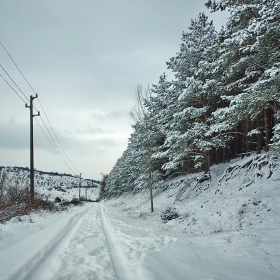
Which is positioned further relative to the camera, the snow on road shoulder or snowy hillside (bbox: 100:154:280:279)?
snowy hillside (bbox: 100:154:280:279)

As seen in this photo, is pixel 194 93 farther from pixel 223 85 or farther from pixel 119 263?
pixel 119 263

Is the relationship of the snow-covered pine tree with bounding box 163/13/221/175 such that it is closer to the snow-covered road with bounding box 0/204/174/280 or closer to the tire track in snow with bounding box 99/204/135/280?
the snow-covered road with bounding box 0/204/174/280

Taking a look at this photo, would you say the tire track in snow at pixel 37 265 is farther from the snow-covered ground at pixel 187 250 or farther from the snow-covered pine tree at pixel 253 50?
the snow-covered pine tree at pixel 253 50

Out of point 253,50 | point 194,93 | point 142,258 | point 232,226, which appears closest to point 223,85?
point 194,93

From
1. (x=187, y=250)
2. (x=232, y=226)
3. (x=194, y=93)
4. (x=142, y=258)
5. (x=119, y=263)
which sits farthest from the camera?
(x=194, y=93)

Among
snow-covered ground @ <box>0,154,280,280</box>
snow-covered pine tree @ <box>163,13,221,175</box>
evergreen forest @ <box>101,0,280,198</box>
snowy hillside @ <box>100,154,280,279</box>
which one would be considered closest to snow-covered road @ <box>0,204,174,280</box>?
snow-covered ground @ <box>0,154,280,280</box>

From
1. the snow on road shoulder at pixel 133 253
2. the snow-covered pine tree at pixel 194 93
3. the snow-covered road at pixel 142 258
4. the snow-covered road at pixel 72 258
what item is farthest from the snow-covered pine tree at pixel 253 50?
the snow-covered road at pixel 72 258

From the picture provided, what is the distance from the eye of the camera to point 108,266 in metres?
4.03

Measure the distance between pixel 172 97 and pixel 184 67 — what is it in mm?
2732

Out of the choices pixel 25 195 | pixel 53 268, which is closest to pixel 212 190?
pixel 53 268

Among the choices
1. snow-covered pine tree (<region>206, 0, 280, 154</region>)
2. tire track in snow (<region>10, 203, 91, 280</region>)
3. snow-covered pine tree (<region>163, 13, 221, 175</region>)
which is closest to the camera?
tire track in snow (<region>10, 203, 91, 280</region>)

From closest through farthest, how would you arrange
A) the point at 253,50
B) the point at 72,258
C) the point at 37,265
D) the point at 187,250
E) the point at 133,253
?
the point at 37,265 < the point at 72,258 < the point at 133,253 < the point at 187,250 < the point at 253,50

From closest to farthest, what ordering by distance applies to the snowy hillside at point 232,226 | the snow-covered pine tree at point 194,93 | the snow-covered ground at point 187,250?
the snow-covered ground at point 187,250
the snowy hillside at point 232,226
the snow-covered pine tree at point 194,93

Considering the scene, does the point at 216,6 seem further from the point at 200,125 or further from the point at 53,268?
the point at 53,268
